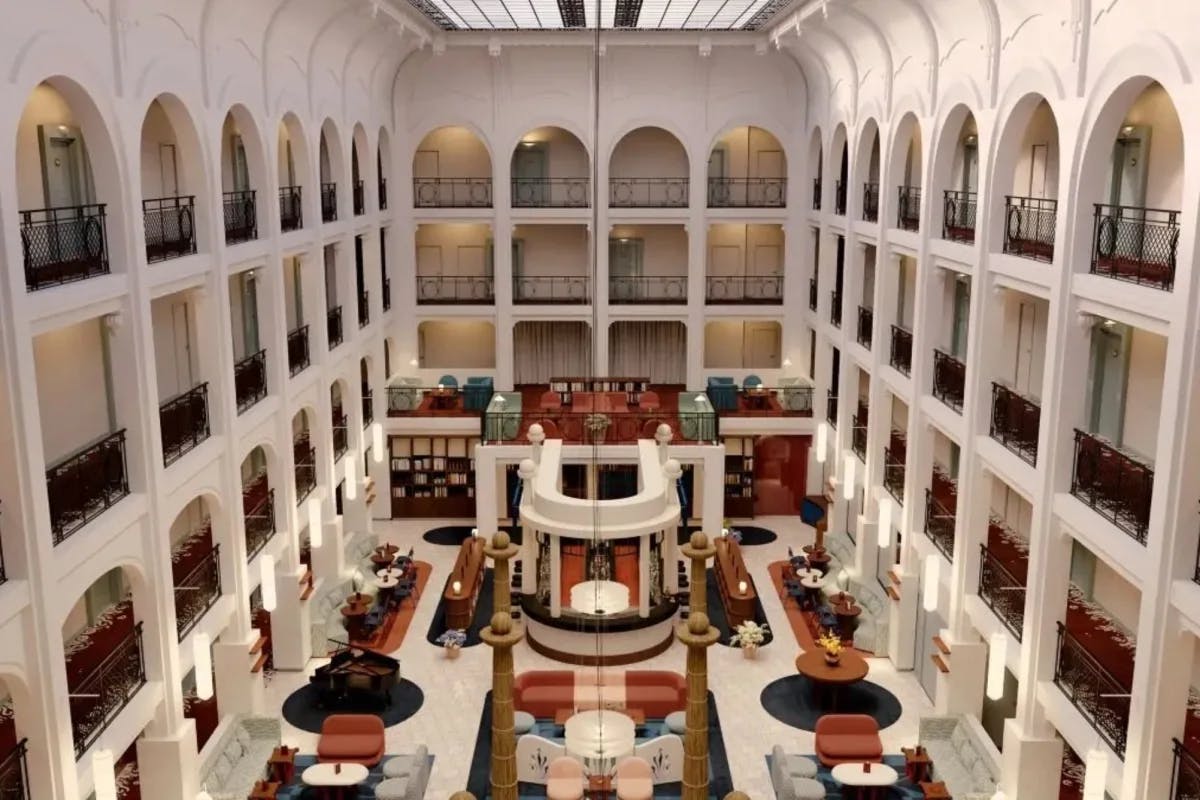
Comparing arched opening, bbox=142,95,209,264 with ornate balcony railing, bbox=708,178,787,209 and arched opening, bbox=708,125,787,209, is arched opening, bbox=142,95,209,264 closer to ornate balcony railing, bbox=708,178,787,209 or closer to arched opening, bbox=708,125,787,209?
ornate balcony railing, bbox=708,178,787,209

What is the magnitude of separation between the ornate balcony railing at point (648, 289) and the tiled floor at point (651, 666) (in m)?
8.16

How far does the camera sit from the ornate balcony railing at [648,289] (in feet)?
83.6

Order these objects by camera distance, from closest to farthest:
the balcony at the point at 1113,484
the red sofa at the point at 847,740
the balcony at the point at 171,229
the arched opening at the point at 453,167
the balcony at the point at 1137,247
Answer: the balcony at the point at 1137,247 < the balcony at the point at 1113,484 < the balcony at the point at 171,229 < the red sofa at the point at 847,740 < the arched opening at the point at 453,167

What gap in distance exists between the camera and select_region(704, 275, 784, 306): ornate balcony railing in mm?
Result: 25641

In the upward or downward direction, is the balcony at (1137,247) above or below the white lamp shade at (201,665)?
above

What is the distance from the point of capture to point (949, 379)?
1506cm

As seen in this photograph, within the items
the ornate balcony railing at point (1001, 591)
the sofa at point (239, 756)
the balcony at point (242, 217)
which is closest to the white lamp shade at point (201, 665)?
the sofa at point (239, 756)

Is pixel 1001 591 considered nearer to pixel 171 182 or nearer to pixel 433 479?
pixel 171 182

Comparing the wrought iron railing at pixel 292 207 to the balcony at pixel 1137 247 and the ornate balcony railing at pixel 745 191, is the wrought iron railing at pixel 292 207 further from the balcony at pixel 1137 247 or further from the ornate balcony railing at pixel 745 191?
the balcony at pixel 1137 247

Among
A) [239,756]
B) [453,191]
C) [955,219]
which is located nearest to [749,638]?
[955,219]

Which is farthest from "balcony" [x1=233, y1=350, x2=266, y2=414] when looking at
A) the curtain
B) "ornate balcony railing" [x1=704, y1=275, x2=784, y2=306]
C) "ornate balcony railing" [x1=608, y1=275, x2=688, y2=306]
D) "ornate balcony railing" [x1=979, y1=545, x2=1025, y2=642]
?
"ornate balcony railing" [x1=704, y1=275, x2=784, y2=306]

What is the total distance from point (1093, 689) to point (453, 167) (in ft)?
62.8

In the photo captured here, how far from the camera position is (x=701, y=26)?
22.1 meters

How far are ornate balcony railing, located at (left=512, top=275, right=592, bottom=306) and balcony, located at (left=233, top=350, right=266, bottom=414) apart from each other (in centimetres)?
1044
